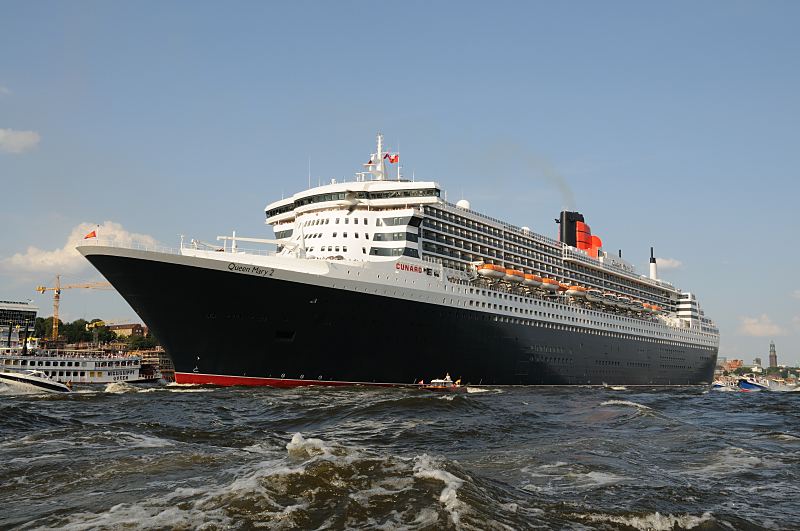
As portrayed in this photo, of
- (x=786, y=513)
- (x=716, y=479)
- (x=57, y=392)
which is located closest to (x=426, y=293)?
(x=57, y=392)

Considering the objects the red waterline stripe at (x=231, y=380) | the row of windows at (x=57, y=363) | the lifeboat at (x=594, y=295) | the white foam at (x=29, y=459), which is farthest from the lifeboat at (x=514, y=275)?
the row of windows at (x=57, y=363)

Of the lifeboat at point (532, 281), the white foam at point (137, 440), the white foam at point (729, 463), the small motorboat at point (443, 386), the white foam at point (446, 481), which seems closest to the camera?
the white foam at point (446, 481)

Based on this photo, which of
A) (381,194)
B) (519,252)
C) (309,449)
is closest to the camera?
(309,449)

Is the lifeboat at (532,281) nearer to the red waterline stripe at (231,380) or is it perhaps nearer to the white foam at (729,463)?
the red waterline stripe at (231,380)

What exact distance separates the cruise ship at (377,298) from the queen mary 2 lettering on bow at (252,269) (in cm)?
5

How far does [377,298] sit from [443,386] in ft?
21.8

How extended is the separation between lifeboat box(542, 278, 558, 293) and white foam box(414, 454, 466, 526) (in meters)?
41.2

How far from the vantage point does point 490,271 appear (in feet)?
150

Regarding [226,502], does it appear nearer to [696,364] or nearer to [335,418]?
[335,418]

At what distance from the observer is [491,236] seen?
49688 mm

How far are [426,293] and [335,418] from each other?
17851mm

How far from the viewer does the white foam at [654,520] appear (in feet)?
29.7

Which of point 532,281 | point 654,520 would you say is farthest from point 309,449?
point 532,281

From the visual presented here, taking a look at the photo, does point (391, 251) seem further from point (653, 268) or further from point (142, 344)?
point (142, 344)
